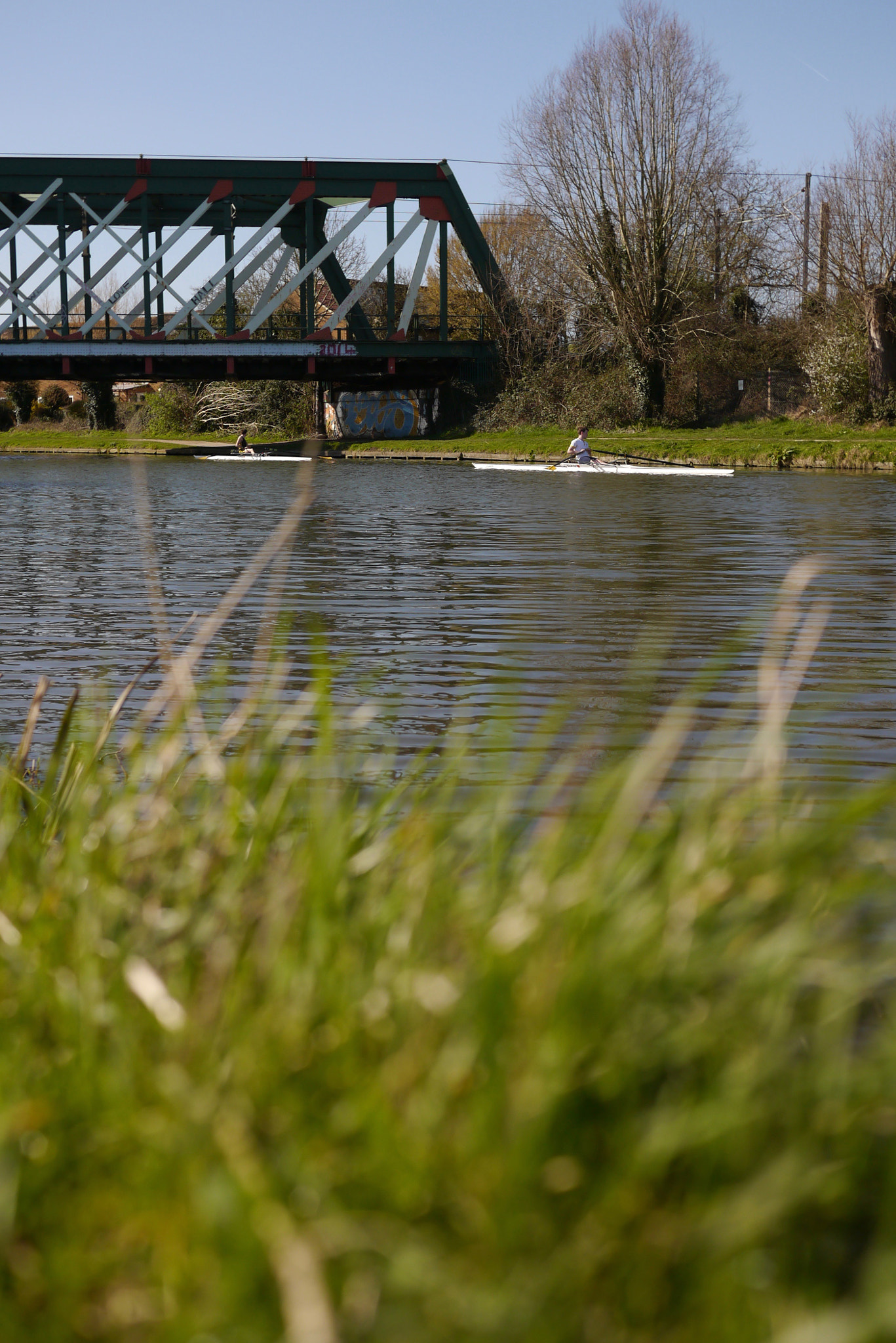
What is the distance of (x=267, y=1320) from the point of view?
53.4 inches

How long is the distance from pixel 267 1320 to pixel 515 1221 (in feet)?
0.88

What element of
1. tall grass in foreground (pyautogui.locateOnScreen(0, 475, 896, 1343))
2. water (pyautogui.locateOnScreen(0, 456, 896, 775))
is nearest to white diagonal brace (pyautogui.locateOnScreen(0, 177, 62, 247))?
water (pyautogui.locateOnScreen(0, 456, 896, 775))

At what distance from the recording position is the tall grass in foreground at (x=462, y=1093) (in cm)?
141

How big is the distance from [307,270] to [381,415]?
6008 millimetres

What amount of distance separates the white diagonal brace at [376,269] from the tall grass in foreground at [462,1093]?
43.5 metres

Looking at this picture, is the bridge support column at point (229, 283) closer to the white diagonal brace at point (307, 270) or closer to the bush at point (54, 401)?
the white diagonal brace at point (307, 270)

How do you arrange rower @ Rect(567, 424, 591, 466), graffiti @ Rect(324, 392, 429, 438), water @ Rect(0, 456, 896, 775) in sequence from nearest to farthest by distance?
water @ Rect(0, 456, 896, 775), rower @ Rect(567, 424, 591, 466), graffiti @ Rect(324, 392, 429, 438)

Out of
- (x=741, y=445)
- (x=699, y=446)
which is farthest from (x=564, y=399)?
(x=741, y=445)

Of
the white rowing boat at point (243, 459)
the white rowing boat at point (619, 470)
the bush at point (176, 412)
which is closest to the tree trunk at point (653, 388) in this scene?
the white rowing boat at point (243, 459)

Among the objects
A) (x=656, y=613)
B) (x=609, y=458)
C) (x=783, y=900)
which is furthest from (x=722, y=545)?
(x=609, y=458)

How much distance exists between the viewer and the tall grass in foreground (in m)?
1.41

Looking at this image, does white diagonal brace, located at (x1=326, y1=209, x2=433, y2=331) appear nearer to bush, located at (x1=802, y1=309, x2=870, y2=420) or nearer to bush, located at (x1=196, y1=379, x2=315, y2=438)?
bush, located at (x1=196, y1=379, x2=315, y2=438)

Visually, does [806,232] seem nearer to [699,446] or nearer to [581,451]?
[699,446]

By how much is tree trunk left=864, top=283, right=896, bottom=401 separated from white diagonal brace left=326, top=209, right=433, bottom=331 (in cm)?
1549
